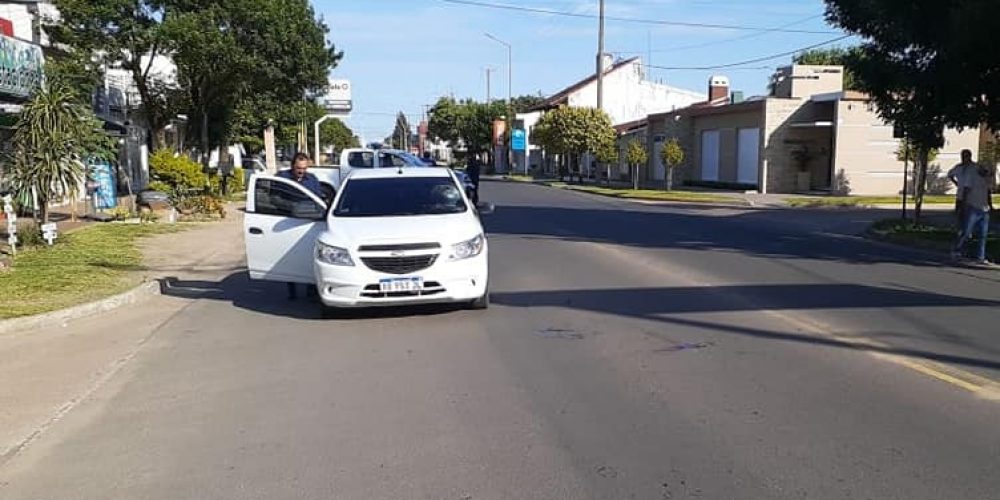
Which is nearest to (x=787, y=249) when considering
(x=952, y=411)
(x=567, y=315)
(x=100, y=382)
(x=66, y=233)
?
(x=567, y=315)

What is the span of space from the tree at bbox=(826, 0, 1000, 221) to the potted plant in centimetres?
2268

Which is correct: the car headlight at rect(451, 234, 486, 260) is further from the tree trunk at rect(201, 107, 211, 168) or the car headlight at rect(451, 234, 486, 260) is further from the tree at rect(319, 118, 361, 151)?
the tree at rect(319, 118, 361, 151)

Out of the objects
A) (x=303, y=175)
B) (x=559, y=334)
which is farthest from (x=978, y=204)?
(x=303, y=175)

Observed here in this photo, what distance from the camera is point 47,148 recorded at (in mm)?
16750

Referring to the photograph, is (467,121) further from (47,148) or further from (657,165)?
(47,148)

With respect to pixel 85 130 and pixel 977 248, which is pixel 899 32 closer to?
pixel 977 248

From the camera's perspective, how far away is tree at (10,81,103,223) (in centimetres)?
1666

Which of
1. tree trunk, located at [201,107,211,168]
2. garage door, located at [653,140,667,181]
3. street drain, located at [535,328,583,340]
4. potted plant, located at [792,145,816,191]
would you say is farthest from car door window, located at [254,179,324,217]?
garage door, located at [653,140,667,181]

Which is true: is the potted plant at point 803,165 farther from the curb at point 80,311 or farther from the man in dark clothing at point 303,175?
the curb at point 80,311

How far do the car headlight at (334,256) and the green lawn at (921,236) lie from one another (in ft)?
35.3

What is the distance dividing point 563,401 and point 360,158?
869 inches

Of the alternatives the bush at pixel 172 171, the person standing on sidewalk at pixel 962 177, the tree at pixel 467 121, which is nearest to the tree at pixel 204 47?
the bush at pixel 172 171

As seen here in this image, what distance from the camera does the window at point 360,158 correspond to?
2747 centimetres

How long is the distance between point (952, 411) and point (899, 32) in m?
11.9
